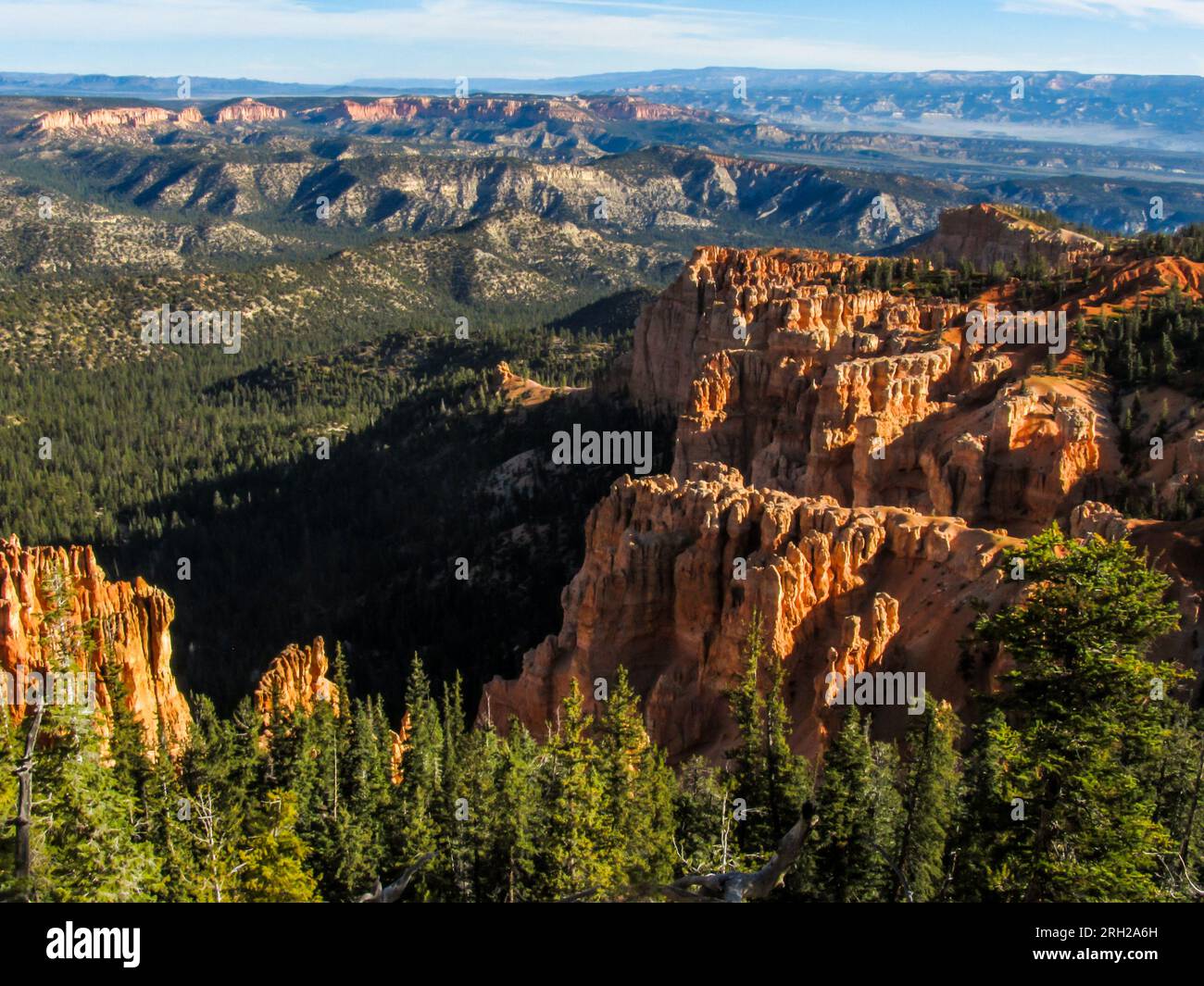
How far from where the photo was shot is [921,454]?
2288 inches

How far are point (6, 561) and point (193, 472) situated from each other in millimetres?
86554

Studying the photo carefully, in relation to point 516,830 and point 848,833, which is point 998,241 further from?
point 516,830

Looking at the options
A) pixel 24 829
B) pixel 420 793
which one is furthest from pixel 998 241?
pixel 24 829

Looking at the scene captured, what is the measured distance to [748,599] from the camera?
42.0 m

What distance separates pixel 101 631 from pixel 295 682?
53.5 feet

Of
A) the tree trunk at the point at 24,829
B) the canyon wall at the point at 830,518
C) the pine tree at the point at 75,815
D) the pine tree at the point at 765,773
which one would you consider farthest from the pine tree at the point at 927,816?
the tree trunk at the point at 24,829

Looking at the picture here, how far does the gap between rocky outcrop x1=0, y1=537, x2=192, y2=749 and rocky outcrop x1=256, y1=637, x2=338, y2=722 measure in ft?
17.7

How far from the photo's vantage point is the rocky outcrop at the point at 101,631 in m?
34.2

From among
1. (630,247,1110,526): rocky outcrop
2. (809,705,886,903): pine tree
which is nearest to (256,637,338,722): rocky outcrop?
(630,247,1110,526): rocky outcrop

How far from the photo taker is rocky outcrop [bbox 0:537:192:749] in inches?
1346

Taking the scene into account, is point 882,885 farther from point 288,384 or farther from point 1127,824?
point 288,384

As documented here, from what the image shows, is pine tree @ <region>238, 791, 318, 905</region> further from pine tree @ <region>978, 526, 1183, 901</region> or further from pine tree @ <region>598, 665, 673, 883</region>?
pine tree @ <region>978, 526, 1183, 901</region>

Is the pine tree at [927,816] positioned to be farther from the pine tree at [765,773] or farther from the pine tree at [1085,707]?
the pine tree at [1085,707]

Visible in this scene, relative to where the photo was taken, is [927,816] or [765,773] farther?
[765,773]
